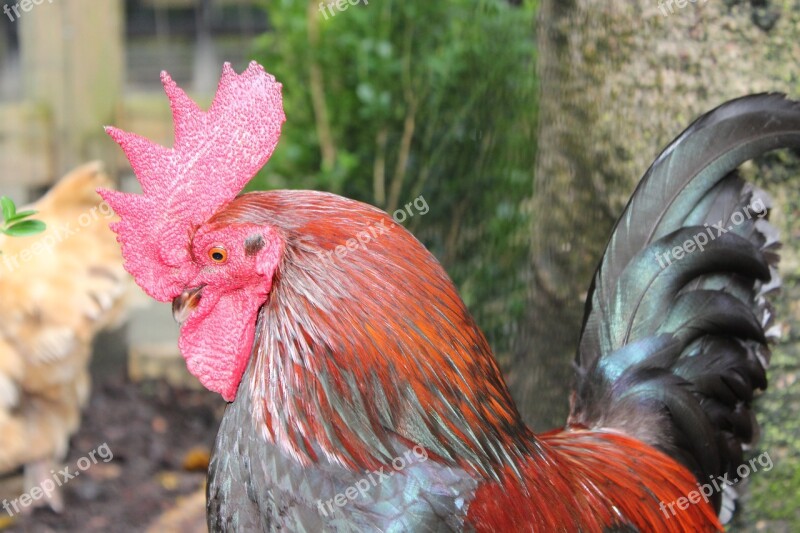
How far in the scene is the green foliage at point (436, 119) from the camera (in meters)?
4.63

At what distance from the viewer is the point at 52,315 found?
4.50 meters

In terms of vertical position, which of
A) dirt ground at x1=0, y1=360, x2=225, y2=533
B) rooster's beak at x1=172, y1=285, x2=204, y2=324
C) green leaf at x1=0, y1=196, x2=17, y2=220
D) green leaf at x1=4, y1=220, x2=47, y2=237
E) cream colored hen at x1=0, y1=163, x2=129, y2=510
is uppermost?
green leaf at x1=0, y1=196, x2=17, y2=220

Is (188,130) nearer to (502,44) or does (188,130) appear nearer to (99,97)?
(502,44)

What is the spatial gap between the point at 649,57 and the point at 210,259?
1.83 m

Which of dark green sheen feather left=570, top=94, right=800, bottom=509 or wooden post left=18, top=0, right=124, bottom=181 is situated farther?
wooden post left=18, top=0, right=124, bottom=181

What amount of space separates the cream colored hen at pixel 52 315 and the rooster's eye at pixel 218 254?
2.74m

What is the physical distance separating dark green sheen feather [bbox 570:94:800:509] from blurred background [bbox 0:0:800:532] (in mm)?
305

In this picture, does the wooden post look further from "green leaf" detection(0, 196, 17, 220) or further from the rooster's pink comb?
the rooster's pink comb

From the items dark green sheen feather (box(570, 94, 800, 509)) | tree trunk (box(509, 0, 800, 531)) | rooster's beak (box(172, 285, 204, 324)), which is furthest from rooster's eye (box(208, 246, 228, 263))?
tree trunk (box(509, 0, 800, 531))

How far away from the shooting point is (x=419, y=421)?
1937 millimetres

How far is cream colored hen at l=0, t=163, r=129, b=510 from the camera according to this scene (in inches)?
174

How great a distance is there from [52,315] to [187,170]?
2839 mm

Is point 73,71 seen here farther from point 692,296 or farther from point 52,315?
point 692,296

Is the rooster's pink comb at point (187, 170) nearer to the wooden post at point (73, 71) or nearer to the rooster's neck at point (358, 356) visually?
the rooster's neck at point (358, 356)
